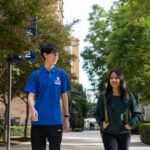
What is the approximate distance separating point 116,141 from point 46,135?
110cm

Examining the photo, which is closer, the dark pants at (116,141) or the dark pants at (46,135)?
the dark pants at (46,135)

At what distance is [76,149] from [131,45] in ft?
19.6

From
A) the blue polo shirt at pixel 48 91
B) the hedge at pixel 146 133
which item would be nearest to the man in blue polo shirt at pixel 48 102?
the blue polo shirt at pixel 48 91

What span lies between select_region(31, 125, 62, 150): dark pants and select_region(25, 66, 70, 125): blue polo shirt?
0.21ft

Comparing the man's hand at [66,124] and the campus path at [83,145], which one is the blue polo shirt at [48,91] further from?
the campus path at [83,145]

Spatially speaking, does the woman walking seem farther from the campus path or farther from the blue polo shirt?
the campus path

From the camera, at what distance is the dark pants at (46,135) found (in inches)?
274

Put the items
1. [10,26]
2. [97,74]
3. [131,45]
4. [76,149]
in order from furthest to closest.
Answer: [97,74] → [131,45] → [76,149] → [10,26]

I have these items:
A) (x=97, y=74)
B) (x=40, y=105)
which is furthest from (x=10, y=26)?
(x=97, y=74)

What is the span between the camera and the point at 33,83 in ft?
23.3

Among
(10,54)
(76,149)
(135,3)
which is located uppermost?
(135,3)

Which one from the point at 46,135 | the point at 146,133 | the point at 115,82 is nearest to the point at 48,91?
the point at 46,135

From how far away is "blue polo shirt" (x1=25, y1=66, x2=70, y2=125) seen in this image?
22.8 ft

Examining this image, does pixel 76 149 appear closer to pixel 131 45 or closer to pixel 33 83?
pixel 131 45
